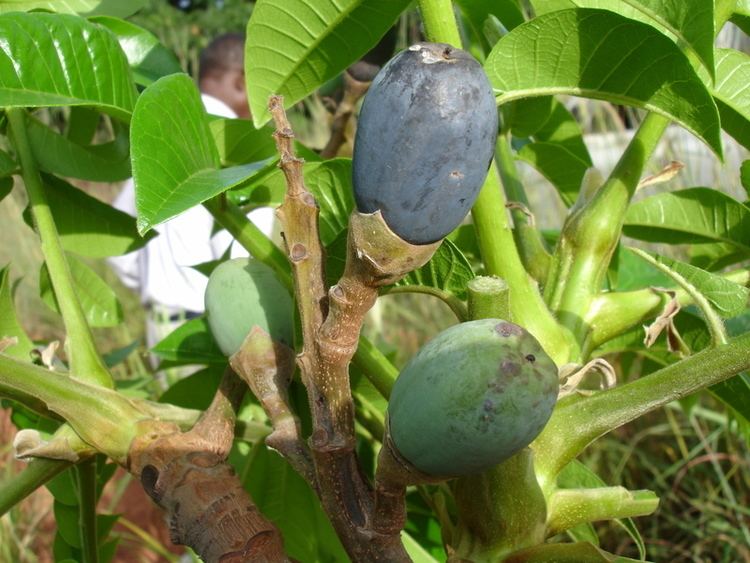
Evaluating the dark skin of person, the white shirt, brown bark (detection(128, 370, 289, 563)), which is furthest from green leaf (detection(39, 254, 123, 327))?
the dark skin of person

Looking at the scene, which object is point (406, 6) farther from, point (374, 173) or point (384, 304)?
point (384, 304)

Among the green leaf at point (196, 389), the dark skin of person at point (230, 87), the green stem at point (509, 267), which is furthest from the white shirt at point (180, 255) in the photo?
the green stem at point (509, 267)

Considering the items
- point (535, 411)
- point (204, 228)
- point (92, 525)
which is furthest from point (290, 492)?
point (204, 228)

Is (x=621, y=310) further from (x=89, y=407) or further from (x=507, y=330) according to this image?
(x=89, y=407)

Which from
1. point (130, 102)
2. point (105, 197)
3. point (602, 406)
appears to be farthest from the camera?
point (105, 197)

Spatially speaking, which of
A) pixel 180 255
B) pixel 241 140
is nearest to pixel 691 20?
pixel 241 140
